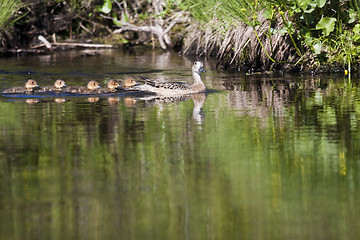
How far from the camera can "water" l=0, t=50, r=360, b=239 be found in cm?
527

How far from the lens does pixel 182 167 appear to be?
677cm

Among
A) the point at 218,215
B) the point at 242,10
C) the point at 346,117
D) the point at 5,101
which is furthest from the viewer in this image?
the point at 242,10

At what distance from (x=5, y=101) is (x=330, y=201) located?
22.5 ft

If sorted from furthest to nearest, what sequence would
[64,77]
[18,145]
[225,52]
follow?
[225,52] < [64,77] < [18,145]

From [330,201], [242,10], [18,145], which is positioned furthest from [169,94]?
[330,201]

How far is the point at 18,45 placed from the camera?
2058cm

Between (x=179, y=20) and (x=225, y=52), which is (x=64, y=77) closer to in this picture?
(x=225, y=52)

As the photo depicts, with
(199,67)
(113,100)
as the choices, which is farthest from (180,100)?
(199,67)

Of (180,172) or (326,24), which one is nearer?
(180,172)

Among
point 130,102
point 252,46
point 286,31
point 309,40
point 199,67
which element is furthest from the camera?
point 252,46

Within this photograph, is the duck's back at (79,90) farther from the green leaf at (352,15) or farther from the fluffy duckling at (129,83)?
the green leaf at (352,15)

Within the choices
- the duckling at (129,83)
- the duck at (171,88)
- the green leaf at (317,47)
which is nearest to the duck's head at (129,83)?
the duckling at (129,83)

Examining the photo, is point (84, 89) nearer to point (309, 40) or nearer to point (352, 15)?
point (309, 40)

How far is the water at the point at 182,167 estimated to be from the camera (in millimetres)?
5270
